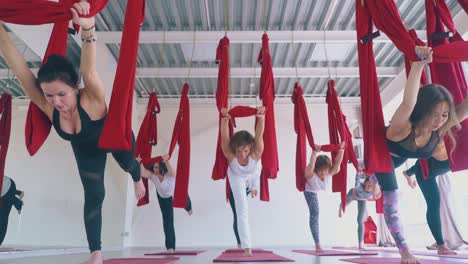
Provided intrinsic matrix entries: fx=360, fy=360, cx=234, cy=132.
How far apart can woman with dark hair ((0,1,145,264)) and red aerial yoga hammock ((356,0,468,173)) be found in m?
1.54

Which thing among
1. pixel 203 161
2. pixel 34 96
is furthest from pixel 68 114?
pixel 203 161

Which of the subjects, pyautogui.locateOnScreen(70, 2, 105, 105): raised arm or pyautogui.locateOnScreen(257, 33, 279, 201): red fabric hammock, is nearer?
pyautogui.locateOnScreen(70, 2, 105, 105): raised arm

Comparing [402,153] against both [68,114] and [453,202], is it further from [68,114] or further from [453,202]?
[453,202]

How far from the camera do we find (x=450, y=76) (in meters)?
2.56

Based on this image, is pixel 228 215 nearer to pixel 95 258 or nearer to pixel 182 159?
pixel 182 159

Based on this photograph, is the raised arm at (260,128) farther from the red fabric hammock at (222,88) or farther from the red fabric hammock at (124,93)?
the red fabric hammock at (124,93)

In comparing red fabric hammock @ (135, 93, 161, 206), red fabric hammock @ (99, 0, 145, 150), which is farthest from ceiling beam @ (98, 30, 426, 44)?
red fabric hammock @ (99, 0, 145, 150)

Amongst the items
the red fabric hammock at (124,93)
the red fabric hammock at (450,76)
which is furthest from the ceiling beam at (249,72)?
the red fabric hammock at (124,93)

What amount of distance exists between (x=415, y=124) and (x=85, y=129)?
197 cm

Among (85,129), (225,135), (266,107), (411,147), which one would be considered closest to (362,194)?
(266,107)

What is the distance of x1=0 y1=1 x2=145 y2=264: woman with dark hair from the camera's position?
73.3 inches

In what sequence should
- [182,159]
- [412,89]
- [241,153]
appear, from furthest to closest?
[182,159]
[241,153]
[412,89]

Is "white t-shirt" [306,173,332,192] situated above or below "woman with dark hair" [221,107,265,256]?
below

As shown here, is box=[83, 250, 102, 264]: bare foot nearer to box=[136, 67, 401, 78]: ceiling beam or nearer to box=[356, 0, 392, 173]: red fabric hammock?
box=[356, 0, 392, 173]: red fabric hammock
